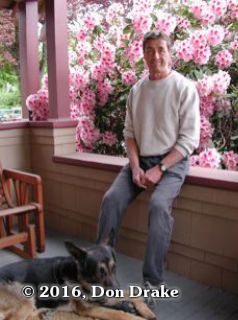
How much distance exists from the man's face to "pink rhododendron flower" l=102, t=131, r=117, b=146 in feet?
4.33

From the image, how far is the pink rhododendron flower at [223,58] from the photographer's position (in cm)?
312

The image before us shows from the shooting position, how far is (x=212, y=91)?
9.95ft

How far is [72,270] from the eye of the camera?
84.1 inches

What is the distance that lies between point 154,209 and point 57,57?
6.11ft

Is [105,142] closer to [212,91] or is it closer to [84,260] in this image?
[212,91]

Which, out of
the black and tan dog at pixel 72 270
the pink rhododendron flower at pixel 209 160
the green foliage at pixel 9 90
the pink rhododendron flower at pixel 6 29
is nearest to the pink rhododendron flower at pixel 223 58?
the pink rhododendron flower at pixel 209 160

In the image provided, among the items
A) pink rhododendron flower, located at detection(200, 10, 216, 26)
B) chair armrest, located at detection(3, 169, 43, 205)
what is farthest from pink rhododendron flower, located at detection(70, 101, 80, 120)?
pink rhododendron flower, located at detection(200, 10, 216, 26)

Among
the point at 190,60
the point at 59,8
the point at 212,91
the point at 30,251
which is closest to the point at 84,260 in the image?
the point at 30,251

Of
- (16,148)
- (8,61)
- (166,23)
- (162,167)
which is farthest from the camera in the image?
(8,61)

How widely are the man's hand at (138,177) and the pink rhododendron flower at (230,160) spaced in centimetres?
81

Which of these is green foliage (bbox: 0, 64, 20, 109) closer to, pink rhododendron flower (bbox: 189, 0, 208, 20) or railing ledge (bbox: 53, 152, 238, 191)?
railing ledge (bbox: 53, 152, 238, 191)

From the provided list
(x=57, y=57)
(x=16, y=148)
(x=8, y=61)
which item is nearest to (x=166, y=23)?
(x=57, y=57)

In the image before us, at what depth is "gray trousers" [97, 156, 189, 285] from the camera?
230cm

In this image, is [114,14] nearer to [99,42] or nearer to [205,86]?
[99,42]
